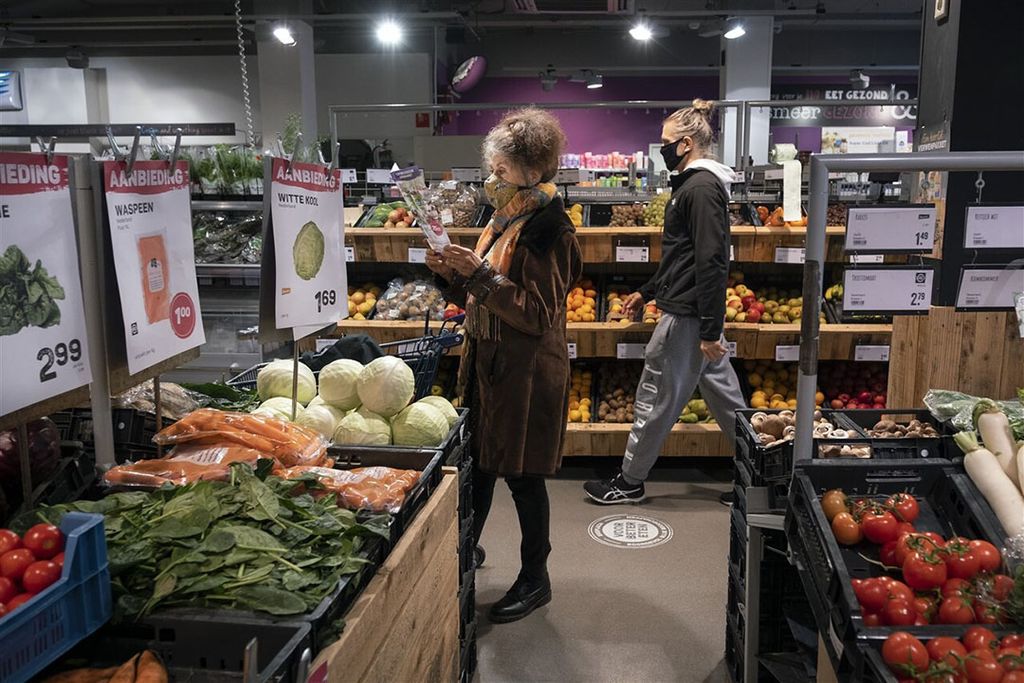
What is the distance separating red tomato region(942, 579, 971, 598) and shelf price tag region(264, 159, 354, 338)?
152cm

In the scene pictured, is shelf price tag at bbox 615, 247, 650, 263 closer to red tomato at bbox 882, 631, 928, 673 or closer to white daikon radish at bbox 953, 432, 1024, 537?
white daikon radish at bbox 953, 432, 1024, 537

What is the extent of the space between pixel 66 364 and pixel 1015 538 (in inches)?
74.5

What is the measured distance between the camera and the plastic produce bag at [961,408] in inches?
86.4

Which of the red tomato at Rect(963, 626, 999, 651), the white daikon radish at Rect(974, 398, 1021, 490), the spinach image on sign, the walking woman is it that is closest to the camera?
the spinach image on sign

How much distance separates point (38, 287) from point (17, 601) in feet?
1.76

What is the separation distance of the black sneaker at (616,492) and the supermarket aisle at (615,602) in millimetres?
51

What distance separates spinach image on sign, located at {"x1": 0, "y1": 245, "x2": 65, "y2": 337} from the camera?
1302 millimetres

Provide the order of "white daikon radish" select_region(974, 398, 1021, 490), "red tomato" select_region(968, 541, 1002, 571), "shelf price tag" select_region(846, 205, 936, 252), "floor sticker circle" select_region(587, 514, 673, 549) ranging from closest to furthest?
"red tomato" select_region(968, 541, 1002, 571), "shelf price tag" select_region(846, 205, 936, 252), "white daikon radish" select_region(974, 398, 1021, 490), "floor sticker circle" select_region(587, 514, 673, 549)

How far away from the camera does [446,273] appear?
9.11 ft

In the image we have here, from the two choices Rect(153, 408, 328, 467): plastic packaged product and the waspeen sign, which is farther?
the waspeen sign

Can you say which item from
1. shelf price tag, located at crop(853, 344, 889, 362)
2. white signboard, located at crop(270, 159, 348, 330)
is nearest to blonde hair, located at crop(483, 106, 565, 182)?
white signboard, located at crop(270, 159, 348, 330)

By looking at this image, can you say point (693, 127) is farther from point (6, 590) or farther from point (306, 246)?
point (6, 590)

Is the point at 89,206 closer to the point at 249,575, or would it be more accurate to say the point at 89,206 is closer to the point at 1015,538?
the point at 249,575

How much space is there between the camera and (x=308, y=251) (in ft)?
6.63
